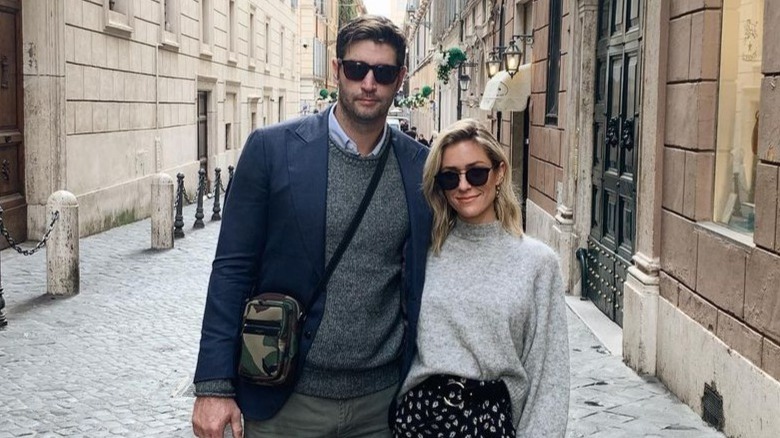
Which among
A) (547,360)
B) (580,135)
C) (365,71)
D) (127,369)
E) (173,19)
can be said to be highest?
(173,19)

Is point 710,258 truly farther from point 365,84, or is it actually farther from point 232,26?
point 232,26

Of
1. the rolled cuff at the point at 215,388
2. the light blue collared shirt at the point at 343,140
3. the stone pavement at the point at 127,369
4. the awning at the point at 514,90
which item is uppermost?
the awning at the point at 514,90

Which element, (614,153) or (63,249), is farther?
(63,249)

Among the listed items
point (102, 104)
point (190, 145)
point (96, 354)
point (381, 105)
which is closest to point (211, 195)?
point (190, 145)

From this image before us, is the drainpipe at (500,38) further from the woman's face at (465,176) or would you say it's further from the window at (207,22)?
the woman's face at (465,176)

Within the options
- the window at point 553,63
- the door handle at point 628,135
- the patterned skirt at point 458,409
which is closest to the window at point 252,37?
the window at point 553,63

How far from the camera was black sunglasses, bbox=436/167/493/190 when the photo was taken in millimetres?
2658

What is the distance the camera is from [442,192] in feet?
8.90

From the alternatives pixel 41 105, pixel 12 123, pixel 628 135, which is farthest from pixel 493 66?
pixel 628 135

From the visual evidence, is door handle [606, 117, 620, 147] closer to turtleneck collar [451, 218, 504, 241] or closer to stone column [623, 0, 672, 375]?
stone column [623, 0, 672, 375]

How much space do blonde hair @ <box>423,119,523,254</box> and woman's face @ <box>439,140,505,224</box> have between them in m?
0.02

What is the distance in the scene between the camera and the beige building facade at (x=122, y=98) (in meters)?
12.6

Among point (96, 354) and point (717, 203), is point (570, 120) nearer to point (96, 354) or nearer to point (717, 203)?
point (717, 203)

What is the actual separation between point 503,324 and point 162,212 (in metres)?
10.5
